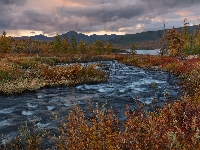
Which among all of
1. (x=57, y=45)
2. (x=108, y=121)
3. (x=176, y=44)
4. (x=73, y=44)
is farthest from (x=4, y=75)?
(x=73, y=44)

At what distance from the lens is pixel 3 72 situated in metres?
20.5

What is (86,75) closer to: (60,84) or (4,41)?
(60,84)

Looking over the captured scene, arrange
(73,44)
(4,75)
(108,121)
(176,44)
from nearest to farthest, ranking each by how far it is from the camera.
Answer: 1. (108,121)
2. (4,75)
3. (176,44)
4. (73,44)

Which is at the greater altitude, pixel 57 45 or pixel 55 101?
pixel 57 45

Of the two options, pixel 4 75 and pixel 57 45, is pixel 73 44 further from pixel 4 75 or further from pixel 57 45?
pixel 4 75

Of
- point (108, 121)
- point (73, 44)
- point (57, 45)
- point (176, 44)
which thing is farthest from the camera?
point (73, 44)

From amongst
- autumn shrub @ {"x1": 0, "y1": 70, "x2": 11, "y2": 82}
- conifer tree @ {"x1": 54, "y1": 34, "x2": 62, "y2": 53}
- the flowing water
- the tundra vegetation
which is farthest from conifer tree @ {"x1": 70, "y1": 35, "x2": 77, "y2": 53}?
the flowing water

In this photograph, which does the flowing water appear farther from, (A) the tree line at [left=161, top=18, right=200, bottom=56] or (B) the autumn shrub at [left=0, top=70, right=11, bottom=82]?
(A) the tree line at [left=161, top=18, right=200, bottom=56]

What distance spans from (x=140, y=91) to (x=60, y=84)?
6996 mm

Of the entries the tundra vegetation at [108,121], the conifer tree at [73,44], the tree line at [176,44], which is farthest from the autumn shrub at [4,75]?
the conifer tree at [73,44]

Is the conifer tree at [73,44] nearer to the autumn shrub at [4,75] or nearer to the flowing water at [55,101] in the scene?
the autumn shrub at [4,75]

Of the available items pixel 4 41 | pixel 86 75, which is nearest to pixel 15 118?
pixel 86 75

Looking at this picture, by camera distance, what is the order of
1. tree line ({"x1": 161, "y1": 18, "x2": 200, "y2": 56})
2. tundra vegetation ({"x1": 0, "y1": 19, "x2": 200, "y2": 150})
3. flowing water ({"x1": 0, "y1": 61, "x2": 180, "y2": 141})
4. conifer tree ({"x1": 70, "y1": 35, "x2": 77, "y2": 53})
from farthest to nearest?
conifer tree ({"x1": 70, "y1": 35, "x2": 77, "y2": 53}) → tree line ({"x1": 161, "y1": 18, "x2": 200, "y2": 56}) → flowing water ({"x1": 0, "y1": 61, "x2": 180, "y2": 141}) → tundra vegetation ({"x1": 0, "y1": 19, "x2": 200, "y2": 150})

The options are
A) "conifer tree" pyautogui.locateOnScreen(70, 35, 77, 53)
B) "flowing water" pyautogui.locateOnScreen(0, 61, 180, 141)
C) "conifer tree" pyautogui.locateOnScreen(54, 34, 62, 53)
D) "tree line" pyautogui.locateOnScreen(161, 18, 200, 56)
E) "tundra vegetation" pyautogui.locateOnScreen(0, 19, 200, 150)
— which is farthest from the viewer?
"conifer tree" pyautogui.locateOnScreen(70, 35, 77, 53)
